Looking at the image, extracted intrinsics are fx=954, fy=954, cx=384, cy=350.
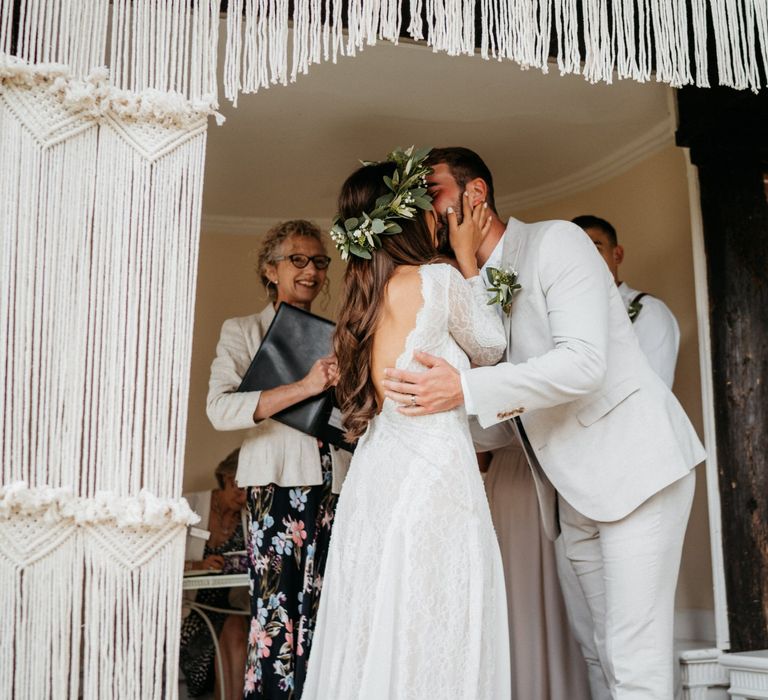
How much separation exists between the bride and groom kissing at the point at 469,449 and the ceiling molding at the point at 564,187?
196 centimetres

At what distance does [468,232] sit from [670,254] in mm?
2049

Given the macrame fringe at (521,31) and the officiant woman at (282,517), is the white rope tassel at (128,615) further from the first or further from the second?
the macrame fringe at (521,31)

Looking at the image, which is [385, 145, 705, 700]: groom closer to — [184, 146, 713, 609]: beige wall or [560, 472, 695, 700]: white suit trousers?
[560, 472, 695, 700]: white suit trousers

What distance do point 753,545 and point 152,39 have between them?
2535 millimetres

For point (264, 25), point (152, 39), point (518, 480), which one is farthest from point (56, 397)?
point (518, 480)

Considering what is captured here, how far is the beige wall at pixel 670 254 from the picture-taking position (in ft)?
14.0

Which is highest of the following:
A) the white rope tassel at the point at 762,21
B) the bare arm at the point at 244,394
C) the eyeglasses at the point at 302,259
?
the white rope tassel at the point at 762,21

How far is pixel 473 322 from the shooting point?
8.36ft

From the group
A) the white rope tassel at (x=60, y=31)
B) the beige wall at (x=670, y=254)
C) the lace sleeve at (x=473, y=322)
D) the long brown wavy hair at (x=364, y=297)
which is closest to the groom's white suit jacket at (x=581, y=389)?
the lace sleeve at (x=473, y=322)

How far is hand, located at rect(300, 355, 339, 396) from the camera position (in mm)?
3115

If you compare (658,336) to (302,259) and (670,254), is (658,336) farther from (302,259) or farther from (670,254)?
(302,259)

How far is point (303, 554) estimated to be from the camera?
314 centimetres

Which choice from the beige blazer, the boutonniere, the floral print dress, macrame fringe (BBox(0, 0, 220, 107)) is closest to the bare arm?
the beige blazer

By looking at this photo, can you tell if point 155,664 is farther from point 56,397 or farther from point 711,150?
point 711,150
